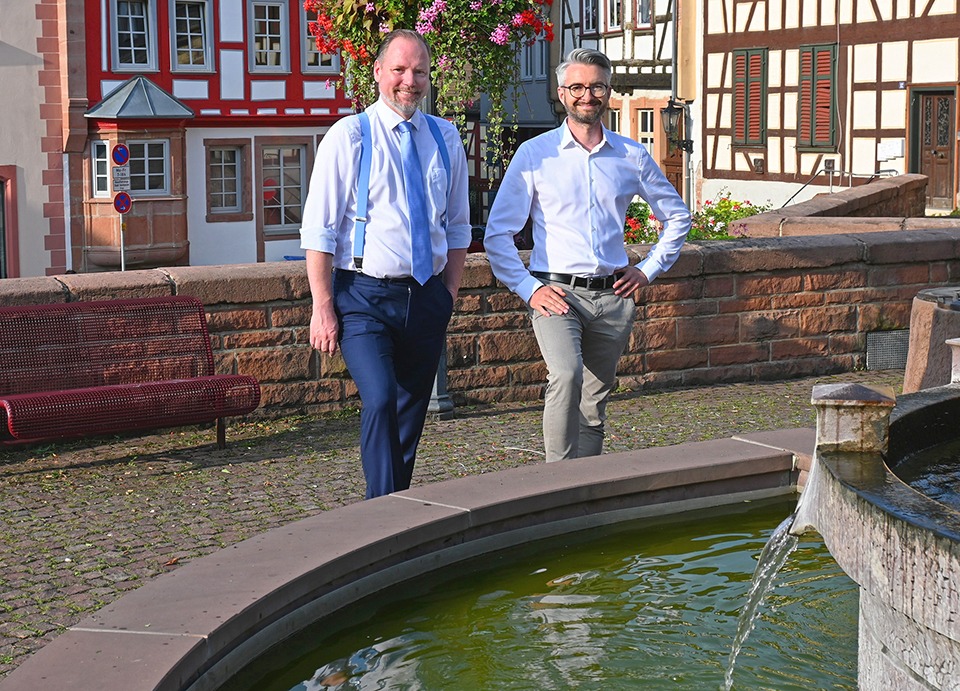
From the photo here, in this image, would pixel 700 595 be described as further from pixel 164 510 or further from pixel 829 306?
pixel 829 306

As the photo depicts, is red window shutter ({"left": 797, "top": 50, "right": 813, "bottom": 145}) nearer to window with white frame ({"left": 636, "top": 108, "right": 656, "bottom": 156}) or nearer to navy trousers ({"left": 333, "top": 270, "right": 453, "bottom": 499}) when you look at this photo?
window with white frame ({"left": 636, "top": 108, "right": 656, "bottom": 156})

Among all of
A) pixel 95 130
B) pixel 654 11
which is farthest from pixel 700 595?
pixel 654 11

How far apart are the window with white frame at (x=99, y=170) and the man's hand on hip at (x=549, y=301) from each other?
26411 mm

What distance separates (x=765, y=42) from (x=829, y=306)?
22981mm

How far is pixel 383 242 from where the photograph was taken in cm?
535

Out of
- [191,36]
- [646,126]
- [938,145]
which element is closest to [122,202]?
[191,36]

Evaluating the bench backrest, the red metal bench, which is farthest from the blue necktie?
the bench backrest

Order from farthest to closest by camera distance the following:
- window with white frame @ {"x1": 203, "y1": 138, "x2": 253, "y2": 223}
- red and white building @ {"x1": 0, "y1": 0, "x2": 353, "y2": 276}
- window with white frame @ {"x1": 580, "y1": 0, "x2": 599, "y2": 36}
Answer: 1. window with white frame @ {"x1": 580, "y1": 0, "x2": 599, "y2": 36}
2. window with white frame @ {"x1": 203, "y1": 138, "x2": 253, "y2": 223}
3. red and white building @ {"x1": 0, "y1": 0, "x2": 353, "y2": 276}

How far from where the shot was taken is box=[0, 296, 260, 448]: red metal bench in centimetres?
707

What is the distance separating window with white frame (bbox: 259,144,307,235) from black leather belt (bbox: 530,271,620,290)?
2838 centimetres

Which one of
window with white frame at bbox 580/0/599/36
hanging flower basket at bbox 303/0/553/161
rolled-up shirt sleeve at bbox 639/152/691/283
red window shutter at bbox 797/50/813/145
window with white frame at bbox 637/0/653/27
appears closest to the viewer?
rolled-up shirt sleeve at bbox 639/152/691/283

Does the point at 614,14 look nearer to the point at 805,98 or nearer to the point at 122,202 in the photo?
the point at 805,98

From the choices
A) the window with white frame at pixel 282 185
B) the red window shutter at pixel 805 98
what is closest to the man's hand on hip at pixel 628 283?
the red window shutter at pixel 805 98

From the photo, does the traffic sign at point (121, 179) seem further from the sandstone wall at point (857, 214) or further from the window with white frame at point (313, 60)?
the sandstone wall at point (857, 214)
